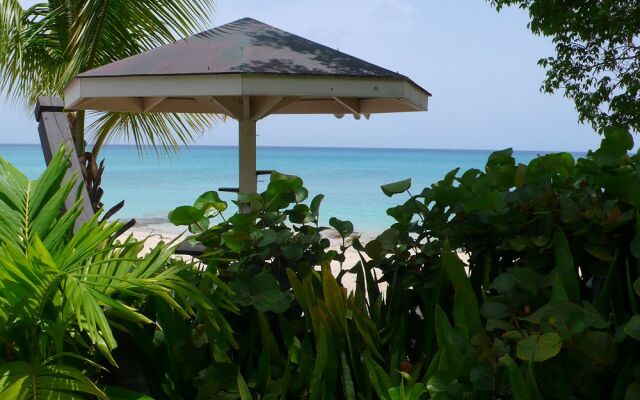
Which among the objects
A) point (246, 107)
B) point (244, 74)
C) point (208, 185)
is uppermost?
point (244, 74)

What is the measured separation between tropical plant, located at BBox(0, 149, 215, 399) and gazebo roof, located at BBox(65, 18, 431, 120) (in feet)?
10.1

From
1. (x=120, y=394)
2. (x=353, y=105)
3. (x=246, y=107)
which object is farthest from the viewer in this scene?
(x=353, y=105)

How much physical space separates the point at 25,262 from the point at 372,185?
48.3 meters

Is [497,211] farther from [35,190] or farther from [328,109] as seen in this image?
[328,109]

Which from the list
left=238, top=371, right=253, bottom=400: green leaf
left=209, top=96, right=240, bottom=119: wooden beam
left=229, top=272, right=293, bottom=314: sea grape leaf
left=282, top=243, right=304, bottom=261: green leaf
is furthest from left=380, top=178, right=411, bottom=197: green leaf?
left=209, top=96, right=240, bottom=119: wooden beam

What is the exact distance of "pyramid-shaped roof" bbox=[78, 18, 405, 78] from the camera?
5.12m

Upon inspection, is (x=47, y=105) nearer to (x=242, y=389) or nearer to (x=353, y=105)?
(x=242, y=389)

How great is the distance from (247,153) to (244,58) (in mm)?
1468

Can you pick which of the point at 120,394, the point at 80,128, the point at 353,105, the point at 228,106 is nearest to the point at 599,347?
the point at 120,394

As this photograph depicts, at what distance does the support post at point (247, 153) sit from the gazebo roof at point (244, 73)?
1.05 ft

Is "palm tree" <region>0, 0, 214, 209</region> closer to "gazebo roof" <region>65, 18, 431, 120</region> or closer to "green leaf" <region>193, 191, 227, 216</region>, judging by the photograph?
"gazebo roof" <region>65, 18, 431, 120</region>

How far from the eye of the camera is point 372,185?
163 ft

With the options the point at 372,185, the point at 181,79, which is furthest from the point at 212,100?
the point at 372,185

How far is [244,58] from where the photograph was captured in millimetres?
5250
